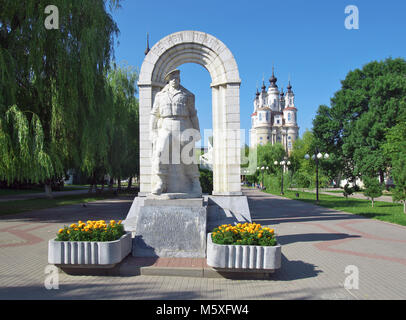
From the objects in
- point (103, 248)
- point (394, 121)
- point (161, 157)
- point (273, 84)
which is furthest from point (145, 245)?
point (273, 84)

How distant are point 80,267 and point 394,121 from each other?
29187 millimetres

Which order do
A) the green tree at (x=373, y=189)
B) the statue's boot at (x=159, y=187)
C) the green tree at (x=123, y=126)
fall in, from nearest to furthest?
the statue's boot at (x=159, y=187)
the green tree at (x=373, y=189)
the green tree at (x=123, y=126)

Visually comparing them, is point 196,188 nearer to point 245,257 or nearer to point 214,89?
point 245,257

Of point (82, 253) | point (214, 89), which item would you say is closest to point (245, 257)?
point (82, 253)

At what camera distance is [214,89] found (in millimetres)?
9188

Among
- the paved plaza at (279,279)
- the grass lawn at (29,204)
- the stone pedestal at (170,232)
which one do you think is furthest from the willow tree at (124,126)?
the stone pedestal at (170,232)

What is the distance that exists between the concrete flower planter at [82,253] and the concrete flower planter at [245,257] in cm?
165

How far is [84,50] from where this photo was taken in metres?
12.3

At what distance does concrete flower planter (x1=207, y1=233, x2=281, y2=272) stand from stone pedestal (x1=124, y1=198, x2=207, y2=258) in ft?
2.87

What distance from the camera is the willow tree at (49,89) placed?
10742mm

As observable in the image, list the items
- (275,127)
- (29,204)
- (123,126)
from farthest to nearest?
(275,127)
(123,126)
(29,204)

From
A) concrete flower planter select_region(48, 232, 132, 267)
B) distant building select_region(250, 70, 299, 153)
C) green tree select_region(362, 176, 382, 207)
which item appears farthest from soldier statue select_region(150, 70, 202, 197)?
distant building select_region(250, 70, 299, 153)

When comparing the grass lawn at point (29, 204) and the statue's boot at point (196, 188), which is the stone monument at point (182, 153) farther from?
the grass lawn at point (29, 204)

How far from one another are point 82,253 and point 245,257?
2590mm
